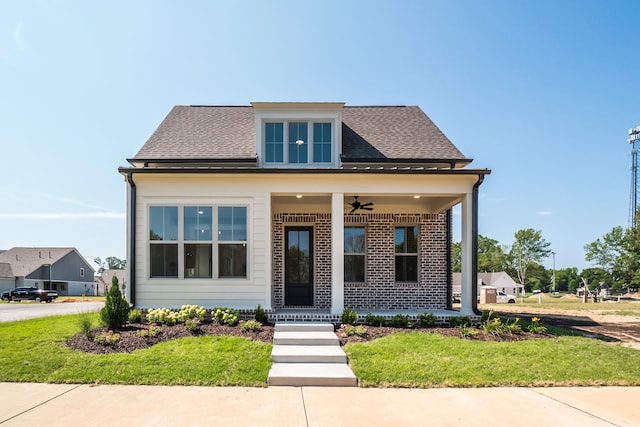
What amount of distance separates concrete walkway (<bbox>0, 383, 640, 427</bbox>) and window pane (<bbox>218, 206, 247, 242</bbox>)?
13.9 ft

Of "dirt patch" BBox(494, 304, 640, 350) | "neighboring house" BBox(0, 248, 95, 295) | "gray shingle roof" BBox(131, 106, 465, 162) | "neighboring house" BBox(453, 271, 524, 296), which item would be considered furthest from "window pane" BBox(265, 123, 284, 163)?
"neighboring house" BBox(453, 271, 524, 296)

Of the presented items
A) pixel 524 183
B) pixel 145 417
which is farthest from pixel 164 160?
pixel 524 183

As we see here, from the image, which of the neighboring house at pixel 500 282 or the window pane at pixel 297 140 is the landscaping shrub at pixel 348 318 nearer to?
the window pane at pixel 297 140

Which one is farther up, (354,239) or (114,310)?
(354,239)

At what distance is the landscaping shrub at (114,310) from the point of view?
7676 mm

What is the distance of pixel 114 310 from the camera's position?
7.73m

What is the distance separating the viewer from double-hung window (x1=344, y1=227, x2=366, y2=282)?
435 inches

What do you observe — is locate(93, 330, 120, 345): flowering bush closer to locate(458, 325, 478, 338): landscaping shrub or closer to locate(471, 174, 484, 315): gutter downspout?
locate(458, 325, 478, 338): landscaping shrub

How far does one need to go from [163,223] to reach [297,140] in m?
4.09

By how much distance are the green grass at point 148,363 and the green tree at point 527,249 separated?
7450 centimetres

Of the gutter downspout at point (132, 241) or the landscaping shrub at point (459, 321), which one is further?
the gutter downspout at point (132, 241)

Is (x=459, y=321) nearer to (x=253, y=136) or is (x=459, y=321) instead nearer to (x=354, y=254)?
(x=354, y=254)

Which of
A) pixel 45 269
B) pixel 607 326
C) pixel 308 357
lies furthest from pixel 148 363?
pixel 45 269

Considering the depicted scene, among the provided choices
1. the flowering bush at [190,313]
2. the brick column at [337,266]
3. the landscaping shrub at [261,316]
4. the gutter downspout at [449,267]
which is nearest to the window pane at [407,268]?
the gutter downspout at [449,267]
